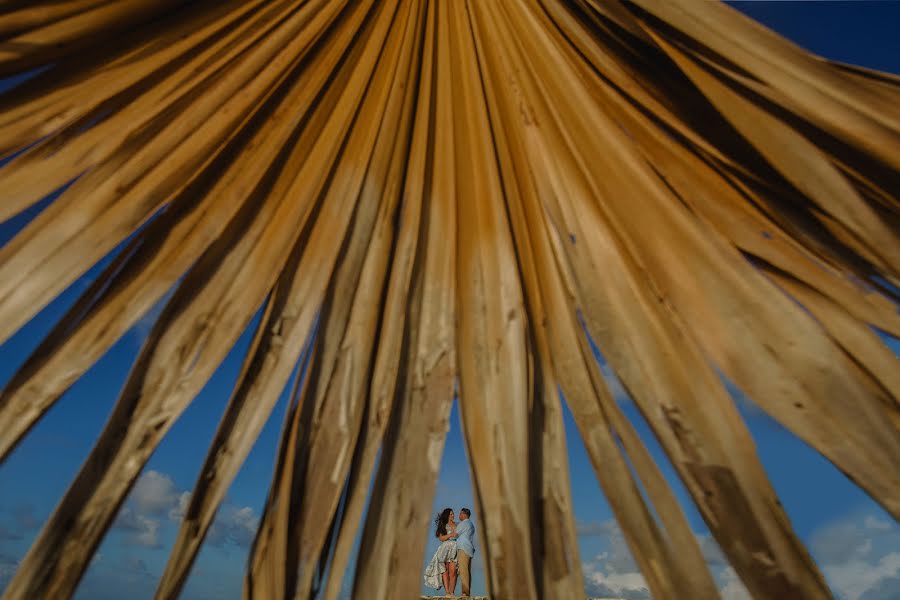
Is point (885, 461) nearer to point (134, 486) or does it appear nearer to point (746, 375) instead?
point (746, 375)

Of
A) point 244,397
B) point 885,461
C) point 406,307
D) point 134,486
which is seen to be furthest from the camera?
point 406,307

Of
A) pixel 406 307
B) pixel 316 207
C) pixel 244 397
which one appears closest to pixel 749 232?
pixel 406 307

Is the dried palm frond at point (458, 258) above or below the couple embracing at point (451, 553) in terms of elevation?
below

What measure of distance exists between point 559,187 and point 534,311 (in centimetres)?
26

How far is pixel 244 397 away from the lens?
3.95 ft

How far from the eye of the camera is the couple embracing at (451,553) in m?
7.72

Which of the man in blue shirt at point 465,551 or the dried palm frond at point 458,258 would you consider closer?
the dried palm frond at point 458,258

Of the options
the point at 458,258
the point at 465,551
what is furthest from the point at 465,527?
the point at 458,258

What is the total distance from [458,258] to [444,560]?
303 inches

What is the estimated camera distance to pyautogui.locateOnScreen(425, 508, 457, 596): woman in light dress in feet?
27.0

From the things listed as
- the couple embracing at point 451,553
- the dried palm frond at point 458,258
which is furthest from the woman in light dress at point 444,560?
the dried palm frond at point 458,258

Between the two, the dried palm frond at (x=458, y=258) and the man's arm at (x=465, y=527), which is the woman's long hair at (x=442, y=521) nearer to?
the man's arm at (x=465, y=527)

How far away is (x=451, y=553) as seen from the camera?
325 inches

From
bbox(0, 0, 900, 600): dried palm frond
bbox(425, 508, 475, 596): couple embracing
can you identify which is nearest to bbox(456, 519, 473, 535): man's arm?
bbox(425, 508, 475, 596): couple embracing
